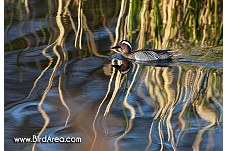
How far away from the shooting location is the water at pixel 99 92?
4.28 m

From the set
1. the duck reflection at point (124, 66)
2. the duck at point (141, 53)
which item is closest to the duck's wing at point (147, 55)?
the duck at point (141, 53)

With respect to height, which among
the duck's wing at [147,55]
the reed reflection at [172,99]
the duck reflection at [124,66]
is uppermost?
the duck's wing at [147,55]

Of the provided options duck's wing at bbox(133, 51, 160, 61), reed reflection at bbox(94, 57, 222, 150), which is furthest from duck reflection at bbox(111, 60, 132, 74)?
duck's wing at bbox(133, 51, 160, 61)

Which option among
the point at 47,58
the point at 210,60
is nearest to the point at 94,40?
the point at 47,58

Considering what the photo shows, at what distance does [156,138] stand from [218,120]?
48 centimetres

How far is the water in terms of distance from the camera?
4.28m

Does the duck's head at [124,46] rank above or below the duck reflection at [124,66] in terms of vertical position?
above

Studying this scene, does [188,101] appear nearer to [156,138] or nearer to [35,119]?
[156,138]

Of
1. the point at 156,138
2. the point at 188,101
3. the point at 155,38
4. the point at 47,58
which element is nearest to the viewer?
the point at 156,138

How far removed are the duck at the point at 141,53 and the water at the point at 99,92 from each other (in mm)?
67

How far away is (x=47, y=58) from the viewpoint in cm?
535

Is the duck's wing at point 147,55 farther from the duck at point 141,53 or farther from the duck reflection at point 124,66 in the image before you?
the duck reflection at point 124,66

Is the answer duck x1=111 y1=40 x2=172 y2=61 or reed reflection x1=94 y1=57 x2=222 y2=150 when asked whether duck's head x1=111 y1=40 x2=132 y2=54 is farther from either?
reed reflection x1=94 y1=57 x2=222 y2=150

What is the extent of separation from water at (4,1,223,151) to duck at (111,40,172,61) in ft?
0.22
